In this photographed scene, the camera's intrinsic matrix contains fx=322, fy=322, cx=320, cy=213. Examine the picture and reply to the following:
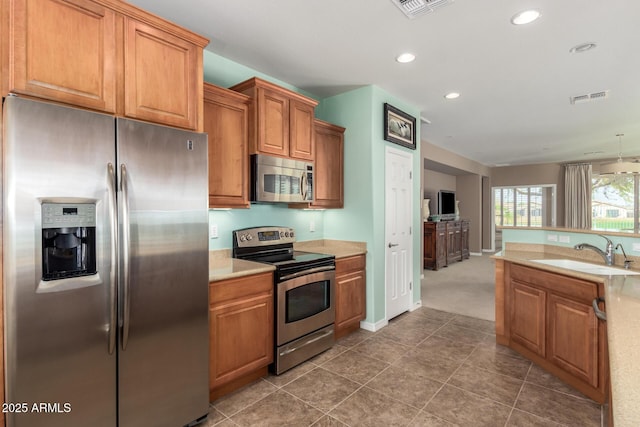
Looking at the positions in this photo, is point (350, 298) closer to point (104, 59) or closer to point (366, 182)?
point (366, 182)

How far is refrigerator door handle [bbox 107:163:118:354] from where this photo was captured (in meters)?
1.59

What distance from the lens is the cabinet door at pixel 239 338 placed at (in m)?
2.19

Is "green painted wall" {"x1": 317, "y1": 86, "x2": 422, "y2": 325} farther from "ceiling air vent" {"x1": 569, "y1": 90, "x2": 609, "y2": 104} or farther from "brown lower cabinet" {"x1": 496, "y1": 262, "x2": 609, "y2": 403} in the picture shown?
"ceiling air vent" {"x1": 569, "y1": 90, "x2": 609, "y2": 104}

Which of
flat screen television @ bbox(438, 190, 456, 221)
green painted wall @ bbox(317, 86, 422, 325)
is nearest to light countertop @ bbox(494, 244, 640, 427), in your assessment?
green painted wall @ bbox(317, 86, 422, 325)

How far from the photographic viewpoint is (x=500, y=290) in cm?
323

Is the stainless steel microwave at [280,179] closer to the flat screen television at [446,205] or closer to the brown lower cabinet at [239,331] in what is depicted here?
the brown lower cabinet at [239,331]

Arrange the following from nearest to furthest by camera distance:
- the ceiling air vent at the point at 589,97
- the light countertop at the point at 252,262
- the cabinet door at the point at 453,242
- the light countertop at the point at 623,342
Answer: the light countertop at the point at 623,342, the light countertop at the point at 252,262, the ceiling air vent at the point at 589,97, the cabinet door at the point at 453,242

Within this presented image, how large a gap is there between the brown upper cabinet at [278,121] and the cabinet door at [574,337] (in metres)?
2.47

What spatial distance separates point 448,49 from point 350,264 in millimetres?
2186

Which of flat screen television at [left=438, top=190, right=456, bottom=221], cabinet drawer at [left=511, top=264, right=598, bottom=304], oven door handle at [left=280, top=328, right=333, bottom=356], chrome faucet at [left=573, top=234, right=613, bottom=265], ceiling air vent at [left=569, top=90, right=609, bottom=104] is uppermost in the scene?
ceiling air vent at [left=569, top=90, right=609, bottom=104]

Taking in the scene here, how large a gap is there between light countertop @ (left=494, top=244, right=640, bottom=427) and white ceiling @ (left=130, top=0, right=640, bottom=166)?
182 cm

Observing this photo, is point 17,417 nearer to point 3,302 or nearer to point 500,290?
point 3,302

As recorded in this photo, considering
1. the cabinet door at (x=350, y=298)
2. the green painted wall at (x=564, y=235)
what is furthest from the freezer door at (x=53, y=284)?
the green painted wall at (x=564, y=235)

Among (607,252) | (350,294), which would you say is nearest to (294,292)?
(350,294)
